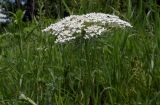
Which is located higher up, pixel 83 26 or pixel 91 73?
pixel 83 26

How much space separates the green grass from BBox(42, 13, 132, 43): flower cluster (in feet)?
0.29

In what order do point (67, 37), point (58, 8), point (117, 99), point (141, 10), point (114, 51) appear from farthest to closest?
point (58, 8) → point (141, 10) → point (114, 51) → point (117, 99) → point (67, 37)

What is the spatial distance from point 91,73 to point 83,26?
0.34 m

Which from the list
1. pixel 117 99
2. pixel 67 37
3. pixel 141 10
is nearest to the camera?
pixel 67 37

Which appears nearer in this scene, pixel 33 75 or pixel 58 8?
pixel 33 75

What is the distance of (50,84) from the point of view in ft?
9.27

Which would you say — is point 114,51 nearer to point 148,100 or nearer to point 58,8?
point 148,100

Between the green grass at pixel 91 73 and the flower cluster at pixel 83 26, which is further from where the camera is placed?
the green grass at pixel 91 73

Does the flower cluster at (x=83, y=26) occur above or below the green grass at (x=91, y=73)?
Answer: above

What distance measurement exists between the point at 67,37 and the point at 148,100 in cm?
55

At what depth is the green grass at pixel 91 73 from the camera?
2928 millimetres

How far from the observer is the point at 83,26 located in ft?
9.01

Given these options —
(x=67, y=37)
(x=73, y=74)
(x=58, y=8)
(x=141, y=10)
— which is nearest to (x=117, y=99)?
(x=73, y=74)

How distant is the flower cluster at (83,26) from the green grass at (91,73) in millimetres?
89
